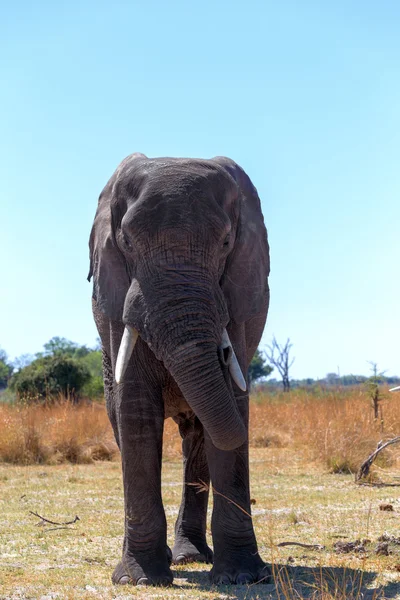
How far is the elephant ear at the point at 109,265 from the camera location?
6.37m

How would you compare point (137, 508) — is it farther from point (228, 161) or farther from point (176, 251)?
point (228, 161)

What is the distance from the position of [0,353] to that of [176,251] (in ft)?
329

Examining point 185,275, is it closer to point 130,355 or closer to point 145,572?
point 130,355

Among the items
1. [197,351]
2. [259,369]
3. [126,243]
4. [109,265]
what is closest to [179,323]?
[197,351]

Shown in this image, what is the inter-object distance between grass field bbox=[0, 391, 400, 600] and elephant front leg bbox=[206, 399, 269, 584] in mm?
165

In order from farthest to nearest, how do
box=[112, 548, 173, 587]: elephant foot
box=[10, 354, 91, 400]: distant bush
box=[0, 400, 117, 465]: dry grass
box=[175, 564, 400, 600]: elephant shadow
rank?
box=[10, 354, 91, 400]: distant bush, box=[0, 400, 117, 465]: dry grass, box=[112, 548, 173, 587]: elephant foot, box=[175, 564, 400, 600]: elephant shadow

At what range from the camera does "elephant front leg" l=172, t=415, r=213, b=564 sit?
7312 millimetres

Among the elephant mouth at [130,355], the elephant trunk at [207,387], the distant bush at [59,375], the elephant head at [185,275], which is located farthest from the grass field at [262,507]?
the distant bush at [59,375]

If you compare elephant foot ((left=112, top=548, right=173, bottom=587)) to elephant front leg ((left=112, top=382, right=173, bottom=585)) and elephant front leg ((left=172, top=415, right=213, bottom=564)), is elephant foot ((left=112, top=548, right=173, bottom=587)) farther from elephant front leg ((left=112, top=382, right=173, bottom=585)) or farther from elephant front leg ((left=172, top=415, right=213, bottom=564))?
elephant front leg ((left=172, top=415, right=213, bottom=564))

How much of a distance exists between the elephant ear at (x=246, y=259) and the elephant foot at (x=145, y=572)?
64.7 inches

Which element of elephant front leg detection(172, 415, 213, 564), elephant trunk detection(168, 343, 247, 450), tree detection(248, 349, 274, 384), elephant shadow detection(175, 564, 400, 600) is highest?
tree detection(248, 349, 274, 384)

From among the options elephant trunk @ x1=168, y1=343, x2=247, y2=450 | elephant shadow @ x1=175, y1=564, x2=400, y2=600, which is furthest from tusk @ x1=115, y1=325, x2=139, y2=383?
elephant shadow @ x1=175, y1=564, x2=400, y2=600

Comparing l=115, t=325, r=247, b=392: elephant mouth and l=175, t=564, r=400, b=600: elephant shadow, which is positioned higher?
l=115, t=325, r=247, b=392: elephant mouth

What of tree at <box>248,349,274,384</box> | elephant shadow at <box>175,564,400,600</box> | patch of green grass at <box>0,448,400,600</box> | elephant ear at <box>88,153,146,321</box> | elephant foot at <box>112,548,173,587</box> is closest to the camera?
elephant shadow at <box>175,564,400,600</box>
